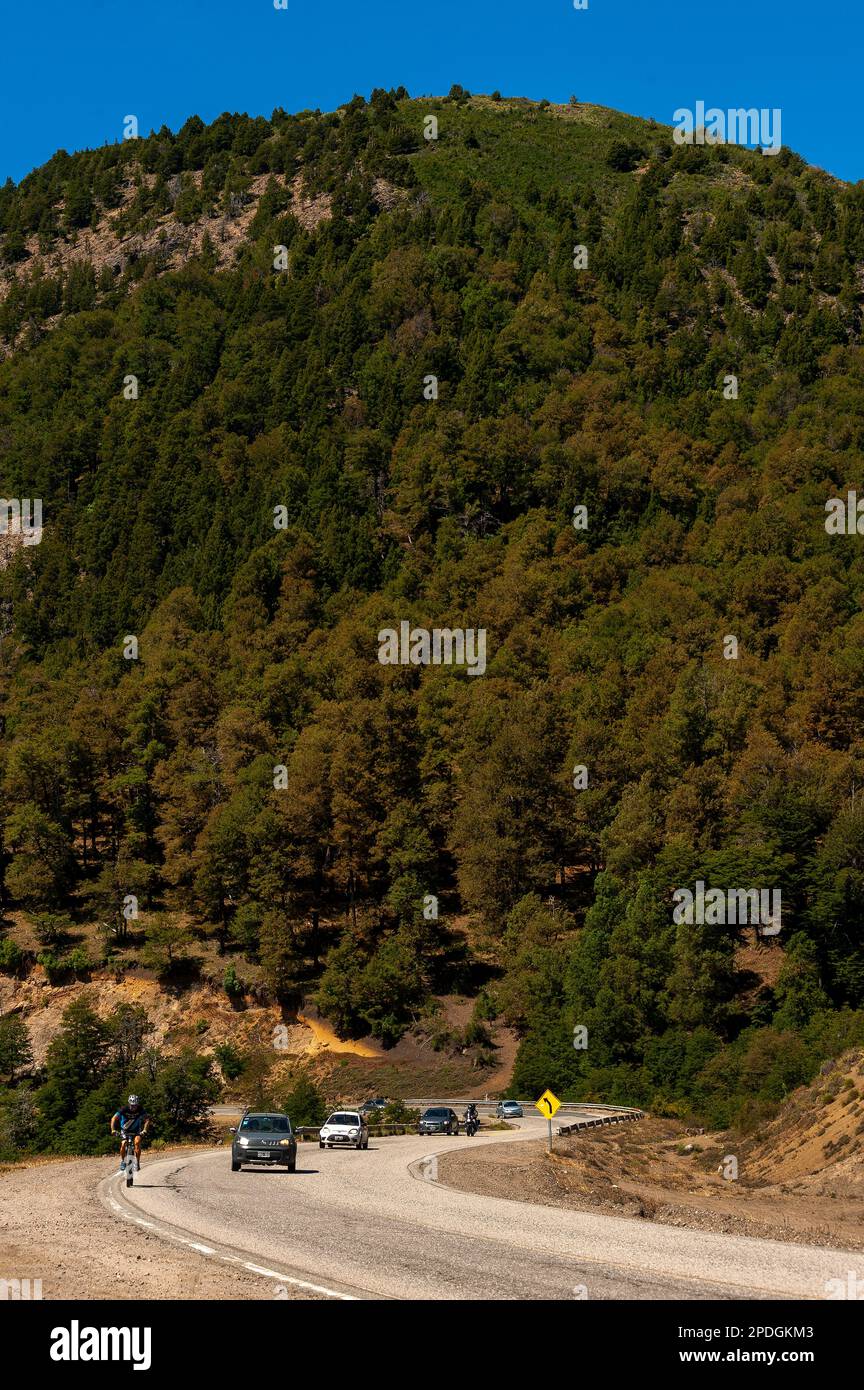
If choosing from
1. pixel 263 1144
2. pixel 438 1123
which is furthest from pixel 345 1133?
pixel 438 1123

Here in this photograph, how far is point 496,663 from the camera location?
382 feet

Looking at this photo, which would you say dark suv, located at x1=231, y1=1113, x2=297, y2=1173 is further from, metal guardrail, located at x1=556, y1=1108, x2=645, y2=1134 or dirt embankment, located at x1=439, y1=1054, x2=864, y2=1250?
metal guardrail, located at x1=556, y1=1108, x2=645, y2=1134

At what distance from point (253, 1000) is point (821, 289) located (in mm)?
147838

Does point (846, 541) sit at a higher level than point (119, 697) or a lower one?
higher

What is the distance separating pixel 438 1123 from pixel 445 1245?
3539 cm

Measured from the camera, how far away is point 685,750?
89625 millimetres

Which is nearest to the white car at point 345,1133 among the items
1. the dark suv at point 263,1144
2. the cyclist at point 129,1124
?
the dark suv at point 263,1144

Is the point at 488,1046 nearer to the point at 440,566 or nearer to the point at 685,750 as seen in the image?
the point at 685,750

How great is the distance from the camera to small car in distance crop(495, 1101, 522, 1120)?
61.0 m

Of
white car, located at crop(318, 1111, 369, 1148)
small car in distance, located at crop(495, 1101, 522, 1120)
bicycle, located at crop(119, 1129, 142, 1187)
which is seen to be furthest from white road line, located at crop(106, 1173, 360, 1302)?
small car in distance, located at crop(495, 1101, 522, 1120)

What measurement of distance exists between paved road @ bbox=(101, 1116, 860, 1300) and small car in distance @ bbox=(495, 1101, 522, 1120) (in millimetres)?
34290

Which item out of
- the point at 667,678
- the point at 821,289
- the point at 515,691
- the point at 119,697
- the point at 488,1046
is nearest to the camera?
the point at 488,1046

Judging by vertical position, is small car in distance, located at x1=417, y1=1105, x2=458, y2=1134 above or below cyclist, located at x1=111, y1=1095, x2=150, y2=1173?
below
